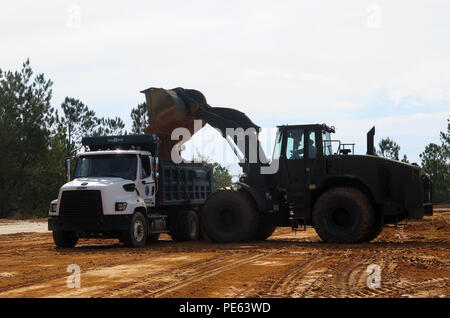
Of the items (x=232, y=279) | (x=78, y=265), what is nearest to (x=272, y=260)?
(x=232, y=279)

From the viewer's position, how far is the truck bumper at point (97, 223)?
55.1 feet

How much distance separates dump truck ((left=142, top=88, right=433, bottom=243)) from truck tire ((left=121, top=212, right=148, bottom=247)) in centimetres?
184

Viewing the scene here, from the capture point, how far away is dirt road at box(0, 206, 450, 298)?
9000mm

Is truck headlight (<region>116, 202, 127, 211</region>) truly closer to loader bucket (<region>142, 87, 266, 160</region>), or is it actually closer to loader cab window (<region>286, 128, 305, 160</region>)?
loader bucket (<region>142, 87, 266, 160</region>)

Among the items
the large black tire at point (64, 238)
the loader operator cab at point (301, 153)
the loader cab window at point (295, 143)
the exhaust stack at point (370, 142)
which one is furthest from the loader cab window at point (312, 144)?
the large black tire at point (64, 238)

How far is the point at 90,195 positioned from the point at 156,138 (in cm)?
279

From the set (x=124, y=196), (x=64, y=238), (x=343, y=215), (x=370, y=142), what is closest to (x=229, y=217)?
(x=124, y=196)

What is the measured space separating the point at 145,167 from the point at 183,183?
90.2 inches

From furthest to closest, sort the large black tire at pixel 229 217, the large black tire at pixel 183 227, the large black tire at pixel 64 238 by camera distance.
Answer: the large black tire at pixel 183 227
the large black tire at pixel 229 217
the large black tire at pixel 64 238

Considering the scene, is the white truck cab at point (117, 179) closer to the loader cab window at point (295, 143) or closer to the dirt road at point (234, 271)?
the dirt road at point (234, 271)

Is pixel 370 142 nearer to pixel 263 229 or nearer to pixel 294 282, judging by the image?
pixel 263 229

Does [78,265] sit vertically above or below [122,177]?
below
